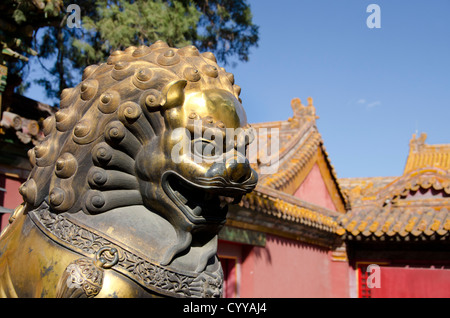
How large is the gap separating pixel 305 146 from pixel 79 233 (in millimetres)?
8790

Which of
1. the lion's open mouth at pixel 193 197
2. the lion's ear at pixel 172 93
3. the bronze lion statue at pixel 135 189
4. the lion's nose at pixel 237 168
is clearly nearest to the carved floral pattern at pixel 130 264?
the bronze lion statue at pixel 135 189

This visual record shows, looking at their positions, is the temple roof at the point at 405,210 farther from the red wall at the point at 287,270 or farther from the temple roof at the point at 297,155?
the red wall at the point at 287,270

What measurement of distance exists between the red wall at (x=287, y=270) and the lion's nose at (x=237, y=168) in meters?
5.45

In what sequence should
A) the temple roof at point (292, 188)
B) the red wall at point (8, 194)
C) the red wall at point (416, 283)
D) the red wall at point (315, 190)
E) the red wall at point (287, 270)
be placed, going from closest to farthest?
the red wall at point (8, 194) → the temple roof at point (292, 188) → the red wall at point (287, 270) → the red wall at point (416, 283) → the red wall at point (315, 190)

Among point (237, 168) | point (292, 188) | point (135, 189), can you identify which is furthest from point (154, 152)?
point (292, 188)

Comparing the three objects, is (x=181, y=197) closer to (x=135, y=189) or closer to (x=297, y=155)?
(x=135, y=189)

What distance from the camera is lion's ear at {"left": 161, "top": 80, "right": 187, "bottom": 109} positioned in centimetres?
172

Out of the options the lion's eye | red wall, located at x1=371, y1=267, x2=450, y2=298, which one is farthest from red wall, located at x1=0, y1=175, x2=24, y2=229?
the lion's eye

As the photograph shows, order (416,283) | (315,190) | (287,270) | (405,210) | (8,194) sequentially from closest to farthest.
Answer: (8,194), (416,283), (287,270), (405,210), (315,190)

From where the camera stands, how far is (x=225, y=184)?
1.69 metres

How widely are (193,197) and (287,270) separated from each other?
700cm

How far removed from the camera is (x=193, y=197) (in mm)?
1795

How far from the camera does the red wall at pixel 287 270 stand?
758 centimetres

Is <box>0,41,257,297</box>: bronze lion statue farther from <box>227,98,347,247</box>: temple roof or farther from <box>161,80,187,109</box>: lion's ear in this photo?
<box>227,98,347,247</box>: temple roof
